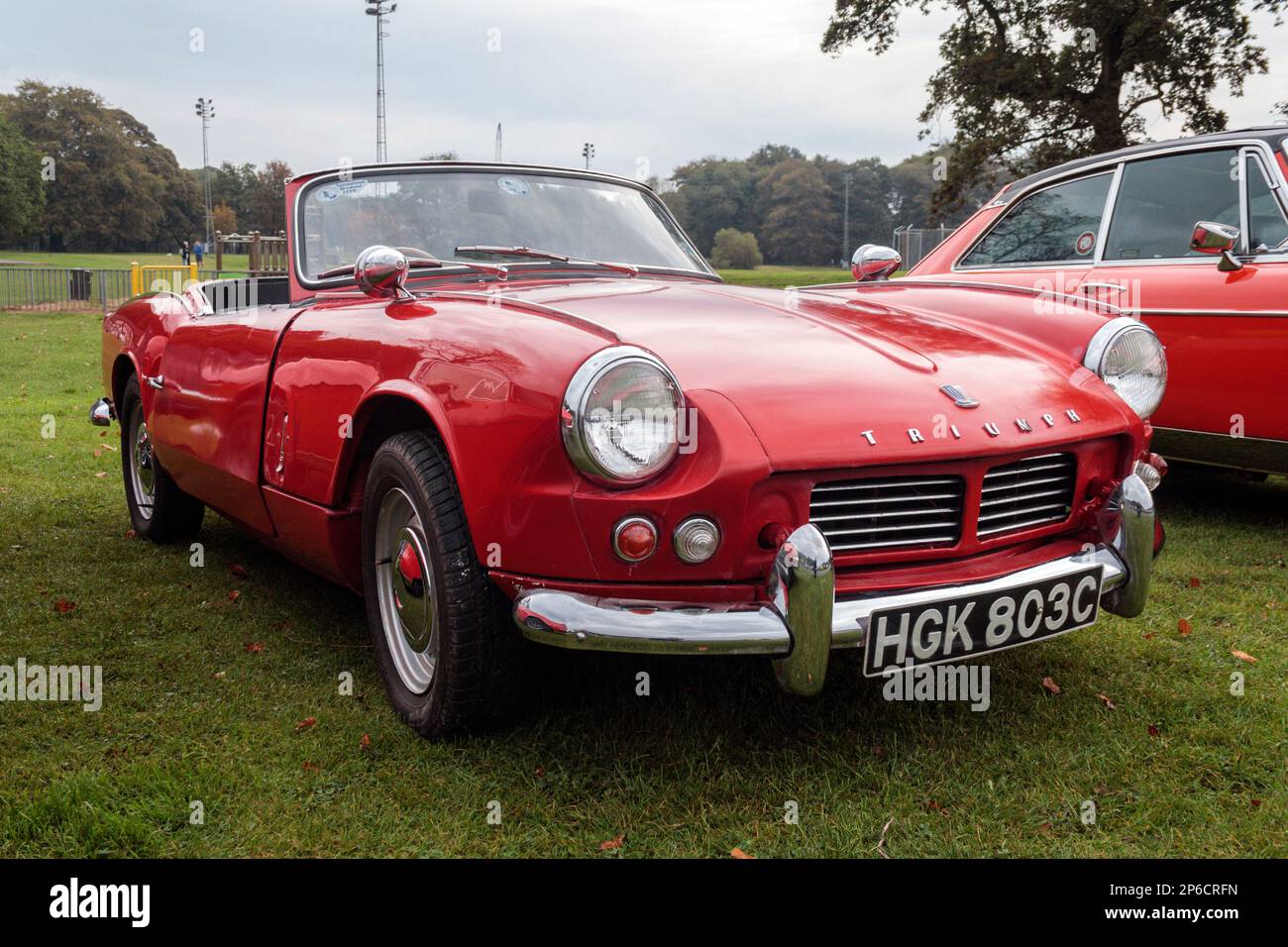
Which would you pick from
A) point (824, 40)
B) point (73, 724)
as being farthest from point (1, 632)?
point (824, 40)

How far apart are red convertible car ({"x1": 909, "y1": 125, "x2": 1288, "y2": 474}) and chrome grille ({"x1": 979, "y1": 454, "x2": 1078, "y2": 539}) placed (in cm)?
197

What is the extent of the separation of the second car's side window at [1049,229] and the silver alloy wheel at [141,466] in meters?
3.94

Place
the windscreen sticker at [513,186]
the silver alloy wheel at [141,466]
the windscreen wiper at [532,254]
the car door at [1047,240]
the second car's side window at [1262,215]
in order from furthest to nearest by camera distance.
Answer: the car door at [1047,240] → the silver alloy wheel at [141,466] → the second car's side window at [1262,215] → the windscreen sticker at [513,186] → the windscreen wiper at [532,254]

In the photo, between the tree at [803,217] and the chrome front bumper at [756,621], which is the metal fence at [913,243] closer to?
the chrome front bumper at [756,621]

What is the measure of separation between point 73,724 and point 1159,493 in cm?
495

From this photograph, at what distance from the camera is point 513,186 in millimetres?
3656

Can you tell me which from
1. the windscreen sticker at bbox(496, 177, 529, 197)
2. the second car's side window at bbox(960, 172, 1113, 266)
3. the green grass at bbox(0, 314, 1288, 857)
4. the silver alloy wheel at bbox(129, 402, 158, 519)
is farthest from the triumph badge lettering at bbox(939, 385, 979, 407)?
Result: the silver alloy wheel at bbox(129, 402, 158, 519)

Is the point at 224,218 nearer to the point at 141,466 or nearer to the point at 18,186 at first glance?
the point at 18,186

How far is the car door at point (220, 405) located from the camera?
3352 mm

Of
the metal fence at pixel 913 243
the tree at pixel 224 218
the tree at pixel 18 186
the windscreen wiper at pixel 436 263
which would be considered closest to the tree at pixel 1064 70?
the metal fence at pixel 913 243

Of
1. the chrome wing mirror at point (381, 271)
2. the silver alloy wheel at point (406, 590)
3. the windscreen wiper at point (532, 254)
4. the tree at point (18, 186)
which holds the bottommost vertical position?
the silver alloy wheel at point (406, 590)

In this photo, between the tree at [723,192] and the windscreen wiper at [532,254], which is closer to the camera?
the windscreen wiper at [532,254]

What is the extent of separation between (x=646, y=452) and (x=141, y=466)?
3.35 meters
